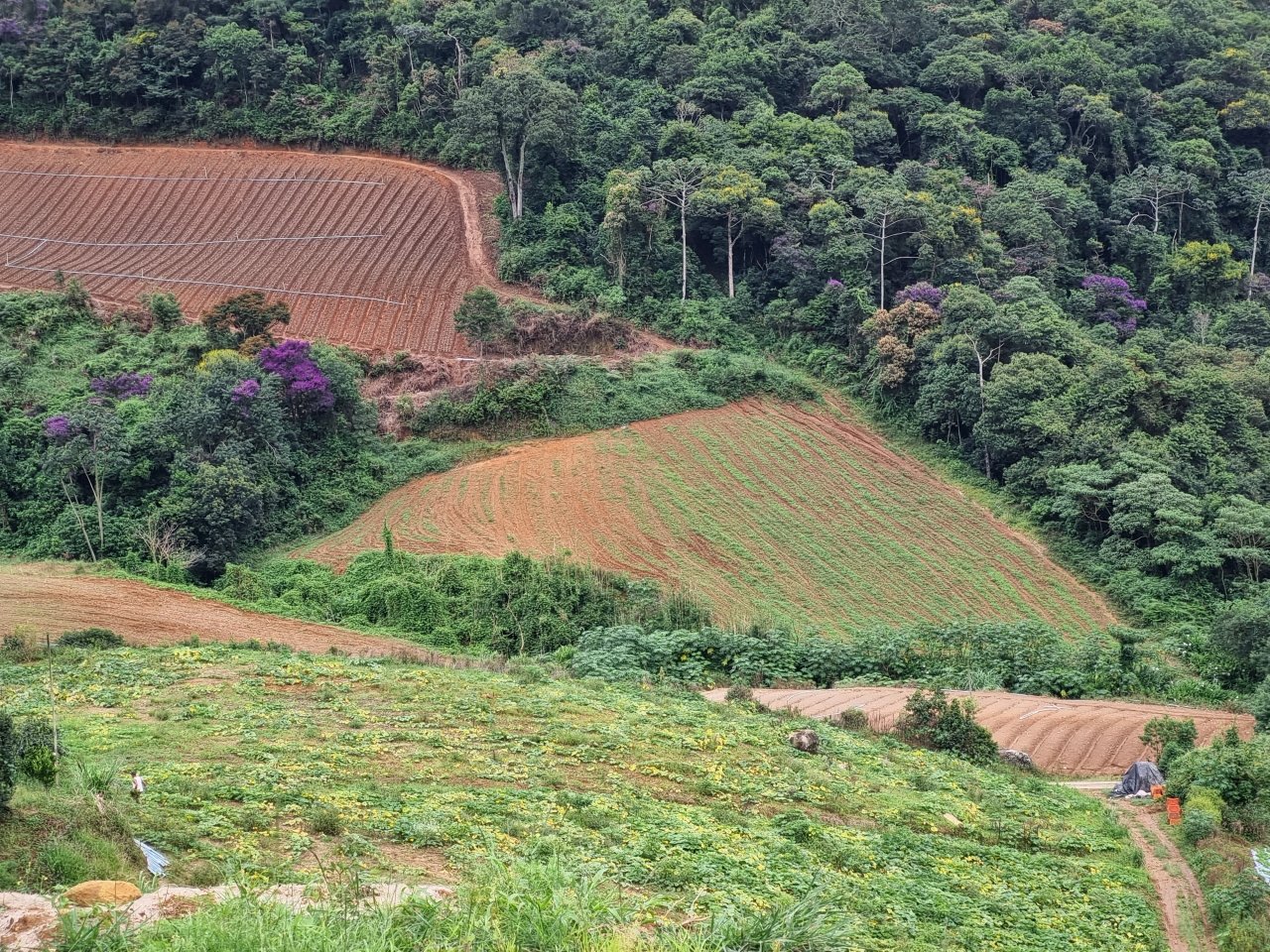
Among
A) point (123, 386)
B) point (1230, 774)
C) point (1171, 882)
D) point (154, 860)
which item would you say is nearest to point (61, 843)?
point (154, 860)

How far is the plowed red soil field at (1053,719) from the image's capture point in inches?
843

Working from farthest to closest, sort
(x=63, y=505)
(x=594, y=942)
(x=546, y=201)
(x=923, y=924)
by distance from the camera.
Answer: (x=546, y=201)
(x=63, y=505)
(x=923, y=924)
(x=594, y=942)

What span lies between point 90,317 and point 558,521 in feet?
51.8

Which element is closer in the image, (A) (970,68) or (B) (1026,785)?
(B) (1026,785)

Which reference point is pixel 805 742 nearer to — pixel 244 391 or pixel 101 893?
pixel 101 893

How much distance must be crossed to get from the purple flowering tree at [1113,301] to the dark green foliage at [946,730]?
79.1 feet

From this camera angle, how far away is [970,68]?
49.1 metres

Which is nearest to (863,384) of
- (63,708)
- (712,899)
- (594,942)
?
(63,708)

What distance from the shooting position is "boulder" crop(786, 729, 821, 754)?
1873 cm

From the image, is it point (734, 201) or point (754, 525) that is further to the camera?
point (734, 201)

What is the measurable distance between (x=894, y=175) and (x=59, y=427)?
27.0 metres

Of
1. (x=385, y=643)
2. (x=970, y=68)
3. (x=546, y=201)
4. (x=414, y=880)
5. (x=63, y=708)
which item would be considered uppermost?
(x=970, y=68)

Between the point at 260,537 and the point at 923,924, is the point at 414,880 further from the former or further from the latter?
the point at 260,537

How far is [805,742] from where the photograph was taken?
61.6 feet
